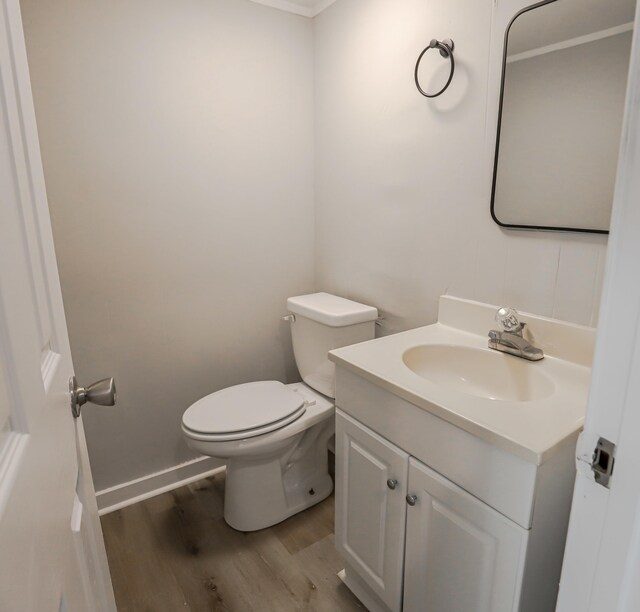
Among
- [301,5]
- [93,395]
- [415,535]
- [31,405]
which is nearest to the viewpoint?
[31,405]

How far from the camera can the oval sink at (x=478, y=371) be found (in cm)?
121

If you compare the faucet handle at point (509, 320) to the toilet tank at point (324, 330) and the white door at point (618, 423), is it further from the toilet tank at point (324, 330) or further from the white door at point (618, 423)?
the white door at point (618, 423)

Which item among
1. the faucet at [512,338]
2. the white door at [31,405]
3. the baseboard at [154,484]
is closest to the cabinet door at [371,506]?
→ the faucet at [512,338]

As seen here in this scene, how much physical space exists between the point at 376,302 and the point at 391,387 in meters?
0.79

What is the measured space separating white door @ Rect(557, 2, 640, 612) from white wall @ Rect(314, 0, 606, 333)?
75 centimetres

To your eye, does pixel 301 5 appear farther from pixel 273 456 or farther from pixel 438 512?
pixel 438 512

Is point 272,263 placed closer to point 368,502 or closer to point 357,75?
point 357,75

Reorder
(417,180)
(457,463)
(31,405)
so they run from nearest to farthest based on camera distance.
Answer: (31,405) < (457,463) < (417,180)

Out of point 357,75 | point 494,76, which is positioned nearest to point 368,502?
point 494,76

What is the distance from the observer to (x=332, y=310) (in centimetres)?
178

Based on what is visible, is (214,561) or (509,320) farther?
(214,561)

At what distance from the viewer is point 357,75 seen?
1742 millimetres

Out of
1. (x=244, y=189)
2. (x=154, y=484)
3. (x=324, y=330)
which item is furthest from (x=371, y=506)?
(x=244, y=189)

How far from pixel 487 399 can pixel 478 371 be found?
1.20 feet
